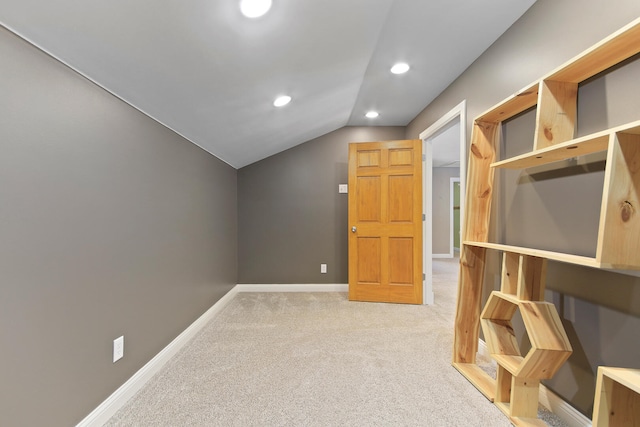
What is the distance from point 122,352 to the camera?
1631 mm

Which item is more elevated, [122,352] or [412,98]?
[412,98]

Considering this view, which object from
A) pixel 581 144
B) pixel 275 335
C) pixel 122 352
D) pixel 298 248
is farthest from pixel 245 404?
pixel 298 248

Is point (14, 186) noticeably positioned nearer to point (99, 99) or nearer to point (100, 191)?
point (100, 191)

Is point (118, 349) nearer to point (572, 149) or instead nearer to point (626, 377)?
point (626, 377)

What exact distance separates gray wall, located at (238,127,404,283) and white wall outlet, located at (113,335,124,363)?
2395mm

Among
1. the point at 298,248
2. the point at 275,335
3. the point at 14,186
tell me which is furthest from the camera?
the point at 298,248

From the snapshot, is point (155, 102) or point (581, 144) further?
point (155, 102)

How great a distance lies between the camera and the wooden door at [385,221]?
3438 mm

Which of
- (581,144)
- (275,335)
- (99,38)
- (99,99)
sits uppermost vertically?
(99,38)

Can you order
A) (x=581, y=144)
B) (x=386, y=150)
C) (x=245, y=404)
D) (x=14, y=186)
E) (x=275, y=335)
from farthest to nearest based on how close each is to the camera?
1. (x=386, y=150)
2. (x=275, y=335)
3. (x=245, y=404)
4. (x=581, y=144)
5. (x=14, y=186)

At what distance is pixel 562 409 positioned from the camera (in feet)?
4.88

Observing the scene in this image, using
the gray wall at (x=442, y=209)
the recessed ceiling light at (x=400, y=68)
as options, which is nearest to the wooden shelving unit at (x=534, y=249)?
the recessed ceiling light at (x=400, y=68)

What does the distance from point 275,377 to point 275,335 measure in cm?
67

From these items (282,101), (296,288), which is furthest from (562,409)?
(296,288)
